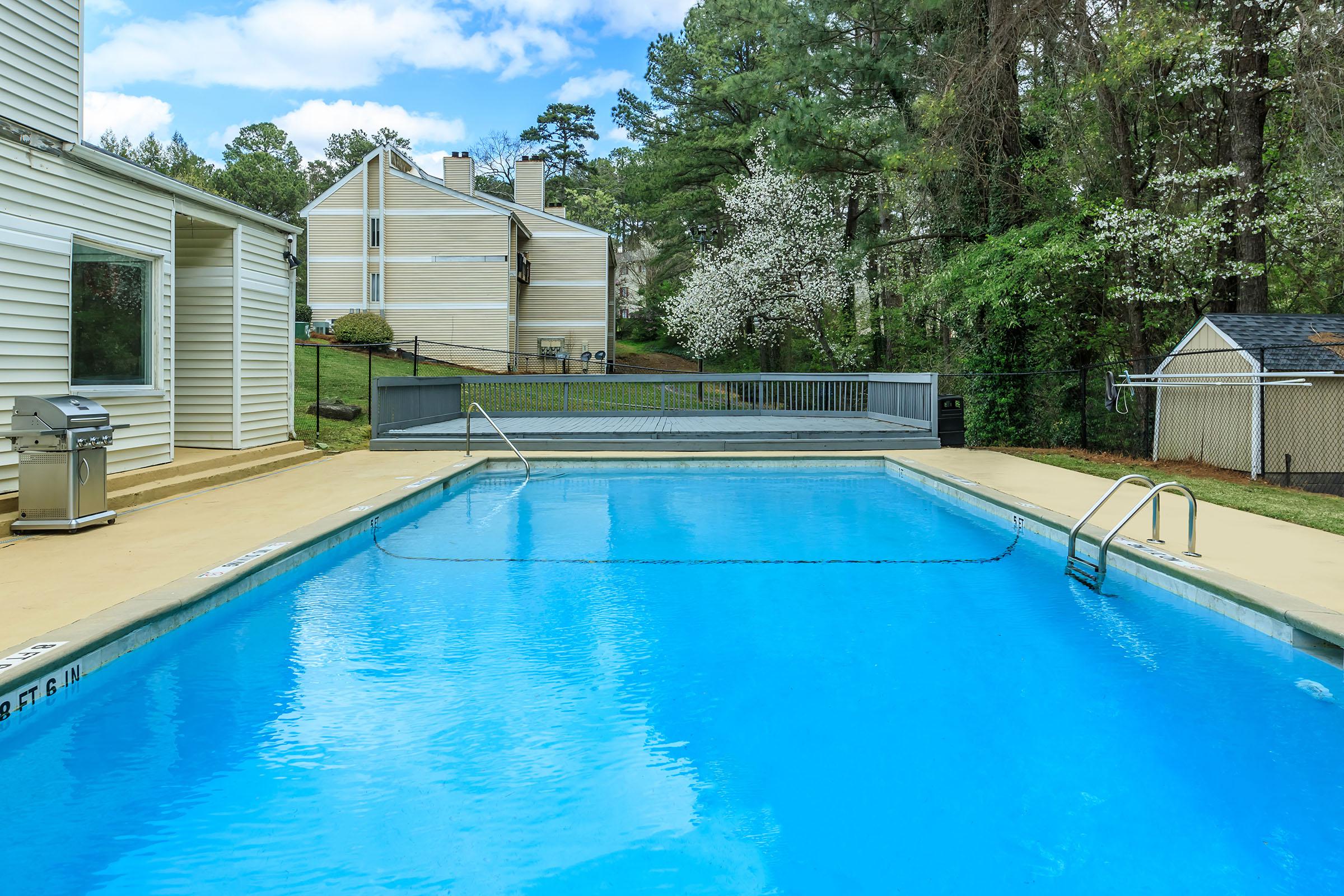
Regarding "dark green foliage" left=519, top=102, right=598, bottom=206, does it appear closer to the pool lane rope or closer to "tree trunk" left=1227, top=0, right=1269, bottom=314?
"tree trunk" left=1227, top=0, right=1269, bottom=314

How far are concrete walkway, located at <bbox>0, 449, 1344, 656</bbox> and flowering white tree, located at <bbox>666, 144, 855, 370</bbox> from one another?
1509 cm

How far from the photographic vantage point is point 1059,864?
2789 mm

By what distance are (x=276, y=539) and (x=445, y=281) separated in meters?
24.1

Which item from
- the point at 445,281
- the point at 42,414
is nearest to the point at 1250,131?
the point at 42,414

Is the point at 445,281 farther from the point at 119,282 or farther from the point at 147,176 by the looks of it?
the point at 119,282

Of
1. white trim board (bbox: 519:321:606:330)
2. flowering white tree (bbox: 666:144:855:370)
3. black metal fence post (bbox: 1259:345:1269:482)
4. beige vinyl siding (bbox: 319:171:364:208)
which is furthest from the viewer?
white trim board (bbox: 519:321:606:330)

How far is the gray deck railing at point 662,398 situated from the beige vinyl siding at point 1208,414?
3.55 meters

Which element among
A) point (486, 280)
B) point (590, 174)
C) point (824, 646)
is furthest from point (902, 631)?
point (590, 174)

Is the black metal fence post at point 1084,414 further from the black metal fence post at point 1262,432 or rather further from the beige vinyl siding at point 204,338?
the beige vinyl siding at point 204,338

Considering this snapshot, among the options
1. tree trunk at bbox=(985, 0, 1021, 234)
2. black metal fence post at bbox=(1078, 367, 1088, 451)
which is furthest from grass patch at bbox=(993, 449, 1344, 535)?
tree trunk at bbox=(985, 0, 1021, 234)

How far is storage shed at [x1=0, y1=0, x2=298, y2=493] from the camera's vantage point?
7.11 m

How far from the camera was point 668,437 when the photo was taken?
14297mm

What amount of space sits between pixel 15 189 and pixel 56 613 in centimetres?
451

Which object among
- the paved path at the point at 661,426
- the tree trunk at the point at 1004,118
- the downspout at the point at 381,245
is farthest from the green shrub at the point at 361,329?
the tree trunk at the point at 1004,118
